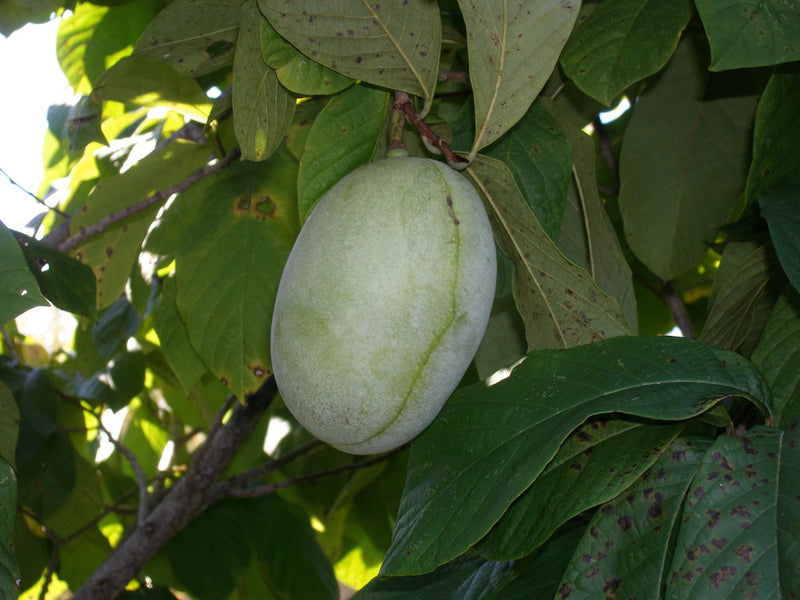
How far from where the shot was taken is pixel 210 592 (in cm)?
195

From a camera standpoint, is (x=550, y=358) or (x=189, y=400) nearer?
(x=550, y=358)

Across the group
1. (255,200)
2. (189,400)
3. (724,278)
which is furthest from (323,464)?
(724,278)

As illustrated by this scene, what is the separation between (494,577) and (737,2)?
28.2 inches

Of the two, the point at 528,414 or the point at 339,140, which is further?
the point at 339,140

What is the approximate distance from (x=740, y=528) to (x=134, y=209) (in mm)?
1025

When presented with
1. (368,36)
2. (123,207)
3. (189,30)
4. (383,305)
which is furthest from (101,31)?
(383,305)

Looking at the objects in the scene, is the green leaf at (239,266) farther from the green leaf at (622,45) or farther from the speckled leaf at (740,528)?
the speckled leaf at (740,528)

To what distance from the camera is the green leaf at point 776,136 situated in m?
0.95

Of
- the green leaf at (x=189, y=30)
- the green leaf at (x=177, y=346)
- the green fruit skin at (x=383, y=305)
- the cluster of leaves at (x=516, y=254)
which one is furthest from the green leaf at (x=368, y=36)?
the green leaf at (x=177, y=346)

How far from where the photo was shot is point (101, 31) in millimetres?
1704

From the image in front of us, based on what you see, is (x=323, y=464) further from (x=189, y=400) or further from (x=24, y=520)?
(x=24, y=520)

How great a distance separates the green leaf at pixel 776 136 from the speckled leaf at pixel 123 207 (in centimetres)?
98

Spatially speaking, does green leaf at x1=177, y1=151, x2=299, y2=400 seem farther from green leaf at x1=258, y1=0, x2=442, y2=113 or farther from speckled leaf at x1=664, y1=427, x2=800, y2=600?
speckled leaf at x1=664, y1=427, x2=800, y2=600

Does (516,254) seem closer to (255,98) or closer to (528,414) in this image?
(528,414)
